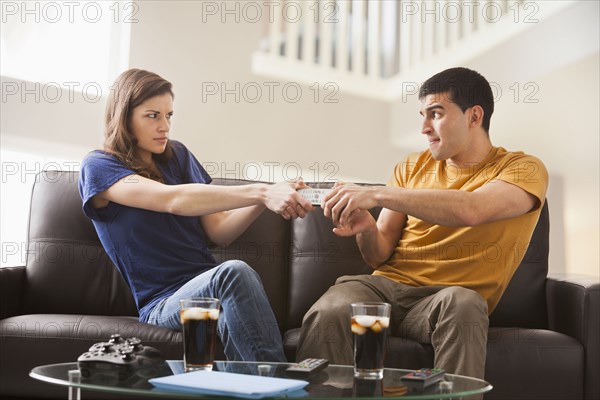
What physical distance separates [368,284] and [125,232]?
71cm

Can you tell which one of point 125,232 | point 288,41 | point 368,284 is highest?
point 288,41

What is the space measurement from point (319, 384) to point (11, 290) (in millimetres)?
1343

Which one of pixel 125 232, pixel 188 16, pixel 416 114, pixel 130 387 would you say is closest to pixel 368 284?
pixel 125 232

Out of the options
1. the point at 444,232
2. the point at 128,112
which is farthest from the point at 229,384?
the point at 128,112

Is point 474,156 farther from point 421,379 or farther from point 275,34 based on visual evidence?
point 275,34

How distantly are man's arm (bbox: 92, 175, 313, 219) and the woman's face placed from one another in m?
0.19

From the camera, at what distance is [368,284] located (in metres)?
2.13

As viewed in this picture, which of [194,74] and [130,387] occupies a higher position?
[194,74]

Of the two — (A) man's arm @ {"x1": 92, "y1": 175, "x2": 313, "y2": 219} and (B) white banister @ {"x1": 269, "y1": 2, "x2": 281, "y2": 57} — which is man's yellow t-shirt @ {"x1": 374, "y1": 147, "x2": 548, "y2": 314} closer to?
(A) man's arm @ {"x1": 92, "y1": 175, "x2": 313, "y2": 219}

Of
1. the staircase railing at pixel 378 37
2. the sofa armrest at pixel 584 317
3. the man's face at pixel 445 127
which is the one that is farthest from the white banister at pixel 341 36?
the sofa armrest at pixel 584 317

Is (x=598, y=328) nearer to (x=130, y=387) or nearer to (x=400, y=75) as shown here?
(x=130, y=387)

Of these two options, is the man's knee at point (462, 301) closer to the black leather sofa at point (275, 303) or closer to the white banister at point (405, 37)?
the black leather sofa at point (275, 303)

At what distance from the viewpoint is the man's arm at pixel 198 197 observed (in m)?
2.03

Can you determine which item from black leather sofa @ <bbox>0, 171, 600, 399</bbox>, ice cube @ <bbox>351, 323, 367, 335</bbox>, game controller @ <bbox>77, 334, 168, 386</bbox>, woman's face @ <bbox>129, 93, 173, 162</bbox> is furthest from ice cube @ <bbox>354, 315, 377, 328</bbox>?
woman's face @ <bbox>129, 93, 173, 162</bbox>
